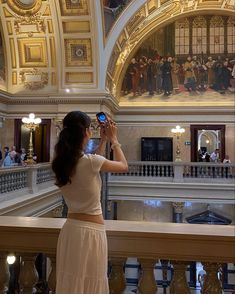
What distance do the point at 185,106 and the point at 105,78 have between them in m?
4.92

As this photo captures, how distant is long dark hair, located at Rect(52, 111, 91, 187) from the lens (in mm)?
2305

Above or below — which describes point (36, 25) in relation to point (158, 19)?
below

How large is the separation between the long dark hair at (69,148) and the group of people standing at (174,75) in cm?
1866

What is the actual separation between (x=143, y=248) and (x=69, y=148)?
2.47ft

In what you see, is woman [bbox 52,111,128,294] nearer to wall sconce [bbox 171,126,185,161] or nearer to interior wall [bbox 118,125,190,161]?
wall sconce [bbox 171,126,185,161]

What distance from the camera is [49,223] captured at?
2.61 m

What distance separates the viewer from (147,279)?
242 cm

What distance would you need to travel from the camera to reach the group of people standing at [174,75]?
66.6ft

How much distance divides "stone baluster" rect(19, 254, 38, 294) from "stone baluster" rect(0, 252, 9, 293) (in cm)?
10

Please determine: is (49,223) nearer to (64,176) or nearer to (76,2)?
(64,176)

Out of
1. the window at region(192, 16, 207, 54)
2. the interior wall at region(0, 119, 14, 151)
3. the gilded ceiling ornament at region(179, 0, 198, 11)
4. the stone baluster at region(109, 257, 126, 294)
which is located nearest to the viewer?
the stone baluster at region(109, 257, 126, 294)

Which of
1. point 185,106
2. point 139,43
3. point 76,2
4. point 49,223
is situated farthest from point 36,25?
point 49,223

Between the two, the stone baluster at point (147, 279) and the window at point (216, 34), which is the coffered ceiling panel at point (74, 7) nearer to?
the window at point (216, 34)

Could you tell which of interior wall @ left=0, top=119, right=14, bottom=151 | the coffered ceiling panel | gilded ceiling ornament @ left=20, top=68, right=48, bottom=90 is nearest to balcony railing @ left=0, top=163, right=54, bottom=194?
interior wall @ left=0, top=119, right=14, bottom=151
